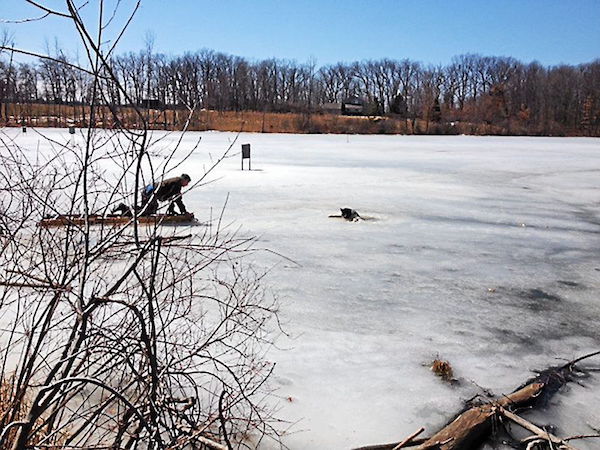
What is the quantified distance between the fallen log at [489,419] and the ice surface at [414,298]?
0.32 feet

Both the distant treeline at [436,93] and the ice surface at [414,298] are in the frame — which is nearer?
the ice surface at [414,298]

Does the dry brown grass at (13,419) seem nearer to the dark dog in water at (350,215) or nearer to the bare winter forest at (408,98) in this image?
the dark dog in water at (350,215)

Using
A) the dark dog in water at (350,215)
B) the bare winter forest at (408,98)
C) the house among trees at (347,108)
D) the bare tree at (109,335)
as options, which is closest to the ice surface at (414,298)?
the dark dog in water at (350,215)

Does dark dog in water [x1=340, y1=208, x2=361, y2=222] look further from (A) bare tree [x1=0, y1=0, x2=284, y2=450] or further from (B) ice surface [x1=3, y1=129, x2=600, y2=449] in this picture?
(A) bare tree [x1=0, y1=0, x2=284, y2=450]

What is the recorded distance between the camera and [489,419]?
320 cm

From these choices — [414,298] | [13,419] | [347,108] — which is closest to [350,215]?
[414,298]

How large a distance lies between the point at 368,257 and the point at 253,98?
227ft

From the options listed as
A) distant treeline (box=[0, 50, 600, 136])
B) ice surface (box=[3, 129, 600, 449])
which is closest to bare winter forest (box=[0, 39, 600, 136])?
distant treeline (box=[0, 50, 600, 136])

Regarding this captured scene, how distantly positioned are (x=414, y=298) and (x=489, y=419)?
7.07ft

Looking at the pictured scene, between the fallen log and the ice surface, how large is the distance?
97 mm

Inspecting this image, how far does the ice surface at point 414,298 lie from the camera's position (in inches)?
134

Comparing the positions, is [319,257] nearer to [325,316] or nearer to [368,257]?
[368,257]

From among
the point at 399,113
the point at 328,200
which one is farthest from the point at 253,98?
the point at 328,200

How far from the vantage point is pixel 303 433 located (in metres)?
3.10
